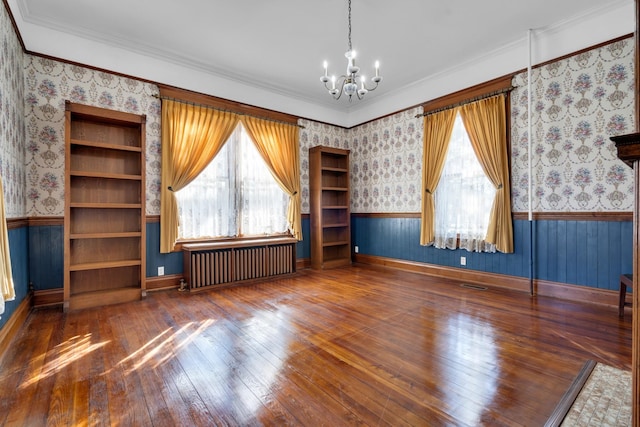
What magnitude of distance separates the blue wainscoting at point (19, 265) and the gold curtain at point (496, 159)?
523 cm

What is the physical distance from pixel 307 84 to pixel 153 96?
7.86 ft

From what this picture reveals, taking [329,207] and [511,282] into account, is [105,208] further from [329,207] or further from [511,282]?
[511,282]

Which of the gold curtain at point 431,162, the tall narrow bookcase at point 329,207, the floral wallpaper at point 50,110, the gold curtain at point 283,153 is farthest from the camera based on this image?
the tall narrow bookcase at point 329,207

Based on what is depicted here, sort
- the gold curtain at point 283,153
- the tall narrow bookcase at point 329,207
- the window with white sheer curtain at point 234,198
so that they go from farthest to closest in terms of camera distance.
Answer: the tall narrow bookcase at point 329,207
the gold curtain at point 283,153
the window with white sheer curtain at point 234,198

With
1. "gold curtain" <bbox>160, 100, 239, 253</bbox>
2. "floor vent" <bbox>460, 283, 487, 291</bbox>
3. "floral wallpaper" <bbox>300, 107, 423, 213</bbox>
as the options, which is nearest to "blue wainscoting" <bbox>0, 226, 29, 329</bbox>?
"gold curtain" <bbox>160, 100, 239, 253</bbox>

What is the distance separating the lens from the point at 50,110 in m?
3.44

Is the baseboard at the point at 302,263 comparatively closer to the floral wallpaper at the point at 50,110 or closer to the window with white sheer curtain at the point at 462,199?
the window with white sheer curtain at the point at 462,199

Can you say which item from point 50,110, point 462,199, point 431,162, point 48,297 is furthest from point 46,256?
Answer: point 462,199

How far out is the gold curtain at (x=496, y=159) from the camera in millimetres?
3975

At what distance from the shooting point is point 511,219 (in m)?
3.99

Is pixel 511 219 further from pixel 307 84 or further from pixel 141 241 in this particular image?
pixel 141 241

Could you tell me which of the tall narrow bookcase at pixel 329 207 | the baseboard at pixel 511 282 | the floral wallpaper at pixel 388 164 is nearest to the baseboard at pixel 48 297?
the tall narrow bookcase at pixel 329 207

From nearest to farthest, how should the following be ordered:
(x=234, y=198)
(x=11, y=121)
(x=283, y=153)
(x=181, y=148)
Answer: (x=11, y=121) → (x=181, y=148) → (x=234, y=198) → (x=283, y=153)

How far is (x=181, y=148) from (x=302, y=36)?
7.34ft
